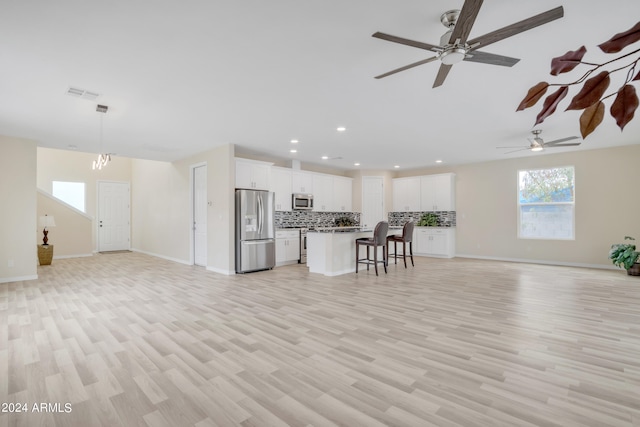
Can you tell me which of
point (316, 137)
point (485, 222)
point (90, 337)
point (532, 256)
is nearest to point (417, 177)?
point (485, 222)

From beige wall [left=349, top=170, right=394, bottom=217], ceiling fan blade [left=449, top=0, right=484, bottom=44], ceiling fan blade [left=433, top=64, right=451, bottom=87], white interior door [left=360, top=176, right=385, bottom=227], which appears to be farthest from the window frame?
ceiling fan blade [left=449, top=0, right=484, bottom=44]

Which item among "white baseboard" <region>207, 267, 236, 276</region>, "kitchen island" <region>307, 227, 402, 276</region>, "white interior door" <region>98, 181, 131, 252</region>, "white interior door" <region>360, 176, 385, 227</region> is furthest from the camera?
"white interior door" <region>98, 181, 131, 252</region>

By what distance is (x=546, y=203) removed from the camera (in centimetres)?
741

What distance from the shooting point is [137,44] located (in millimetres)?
2734

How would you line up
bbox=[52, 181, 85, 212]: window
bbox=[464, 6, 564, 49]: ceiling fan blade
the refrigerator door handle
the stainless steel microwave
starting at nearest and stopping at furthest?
bbox=[464, 6, 564, 49]: ceiling fan blade < the refrigerator door handle < the stainless steel microwave < bbox=[52, 181, 85, 212]: window

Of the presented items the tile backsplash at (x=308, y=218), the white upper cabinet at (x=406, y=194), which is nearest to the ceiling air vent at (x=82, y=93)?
the tile backsplash at (x=308, y=218)

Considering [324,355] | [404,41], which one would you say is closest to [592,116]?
[404,41]

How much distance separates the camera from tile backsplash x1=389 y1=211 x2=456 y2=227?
351 inches

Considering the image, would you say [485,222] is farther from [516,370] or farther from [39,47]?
[39,47]

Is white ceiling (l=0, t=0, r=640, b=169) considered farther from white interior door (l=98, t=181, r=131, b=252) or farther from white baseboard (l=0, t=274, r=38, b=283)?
white interior door (l=98, t=181, r=131, b=252)

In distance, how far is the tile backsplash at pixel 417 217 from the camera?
8922 mm

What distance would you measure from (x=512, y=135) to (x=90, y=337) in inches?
268

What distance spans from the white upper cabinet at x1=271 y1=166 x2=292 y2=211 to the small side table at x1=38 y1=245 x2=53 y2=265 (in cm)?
547

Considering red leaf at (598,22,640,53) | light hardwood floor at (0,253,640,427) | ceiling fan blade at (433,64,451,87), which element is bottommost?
light hardwood floor at (0,253,640,427)
